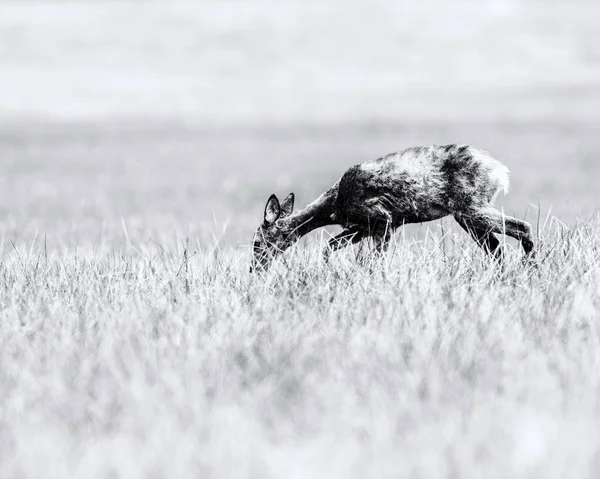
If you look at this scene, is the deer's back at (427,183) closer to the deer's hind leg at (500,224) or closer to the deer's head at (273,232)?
the deer's hind leg at (500,224)

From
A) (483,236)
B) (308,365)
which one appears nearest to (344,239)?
(483,236)

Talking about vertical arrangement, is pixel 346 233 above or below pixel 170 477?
above

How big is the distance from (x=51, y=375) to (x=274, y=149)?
1872cm

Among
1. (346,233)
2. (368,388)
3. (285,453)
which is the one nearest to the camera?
(285,453)

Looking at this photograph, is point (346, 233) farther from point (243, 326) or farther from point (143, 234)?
point (143, 234)

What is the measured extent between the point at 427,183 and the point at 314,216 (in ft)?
2.82

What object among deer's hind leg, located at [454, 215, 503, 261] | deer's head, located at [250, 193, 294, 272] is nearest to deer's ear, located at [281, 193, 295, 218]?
deer's head, located at [250, 193, 294, 272]

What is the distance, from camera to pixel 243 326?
4.16 m

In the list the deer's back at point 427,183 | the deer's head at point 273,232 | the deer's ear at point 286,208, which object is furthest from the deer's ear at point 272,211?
the deer's back at point 427,183

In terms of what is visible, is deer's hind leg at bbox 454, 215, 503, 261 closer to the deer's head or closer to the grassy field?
the grassy field

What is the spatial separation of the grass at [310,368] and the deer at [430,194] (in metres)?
0.17

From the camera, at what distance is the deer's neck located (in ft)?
18.6

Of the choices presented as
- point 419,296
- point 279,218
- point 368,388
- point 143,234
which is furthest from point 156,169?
point 368,388

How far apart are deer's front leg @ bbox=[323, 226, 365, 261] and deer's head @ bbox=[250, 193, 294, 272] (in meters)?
0.31
